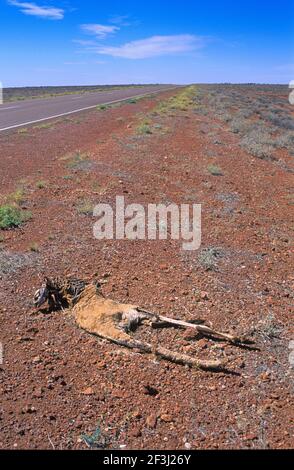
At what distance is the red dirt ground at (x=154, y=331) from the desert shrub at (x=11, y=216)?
0.16 m

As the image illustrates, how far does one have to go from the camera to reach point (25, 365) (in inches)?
146

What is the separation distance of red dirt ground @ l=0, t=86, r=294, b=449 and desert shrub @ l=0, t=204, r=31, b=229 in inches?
6.3

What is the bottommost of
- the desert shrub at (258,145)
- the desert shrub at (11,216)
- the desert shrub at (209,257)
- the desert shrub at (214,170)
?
the desert shrub at (209,257)

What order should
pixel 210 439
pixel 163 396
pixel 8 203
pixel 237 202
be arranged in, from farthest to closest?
pixel 237 202 < pixel 8 203 < pixel 163 396 < pixel 210 439

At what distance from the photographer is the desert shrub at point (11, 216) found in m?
6.58

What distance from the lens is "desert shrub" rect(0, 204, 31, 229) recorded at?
658 centimetres

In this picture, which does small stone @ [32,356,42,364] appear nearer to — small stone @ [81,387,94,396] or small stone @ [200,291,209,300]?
small stone @ [81,387,94,396]

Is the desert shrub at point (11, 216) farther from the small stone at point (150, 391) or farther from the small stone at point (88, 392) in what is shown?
the small stone at point (150, 391)

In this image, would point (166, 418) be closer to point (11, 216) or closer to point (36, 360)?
point (36, 360)

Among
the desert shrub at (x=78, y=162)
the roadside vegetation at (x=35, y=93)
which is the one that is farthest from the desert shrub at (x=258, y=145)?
the roadside vegetation at (x=35, y=93)

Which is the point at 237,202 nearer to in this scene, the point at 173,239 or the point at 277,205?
the point at 277,205

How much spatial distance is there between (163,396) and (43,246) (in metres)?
3.06

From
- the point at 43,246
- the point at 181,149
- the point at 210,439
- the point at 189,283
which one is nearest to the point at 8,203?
the point at 43,246

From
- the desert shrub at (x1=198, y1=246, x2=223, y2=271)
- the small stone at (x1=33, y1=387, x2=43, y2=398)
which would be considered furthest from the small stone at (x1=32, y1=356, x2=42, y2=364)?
the desert shrub at (x1=198, y1=246, x2=223, y2=271)
